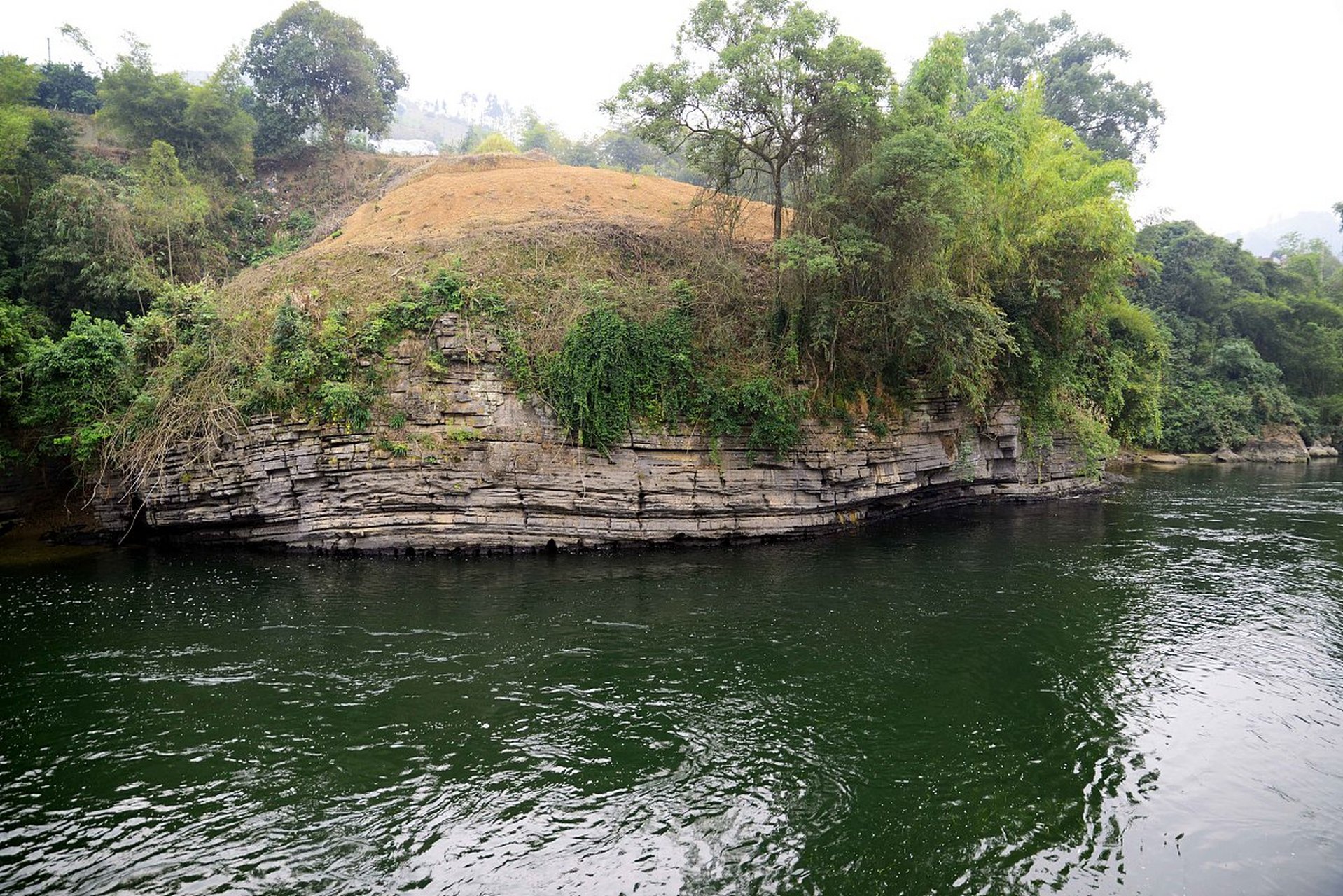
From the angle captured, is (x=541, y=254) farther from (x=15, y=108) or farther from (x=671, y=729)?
(x=15, y=108)

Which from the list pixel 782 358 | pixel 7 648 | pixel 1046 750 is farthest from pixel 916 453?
pixel 7 648

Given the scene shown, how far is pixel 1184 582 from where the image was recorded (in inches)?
614

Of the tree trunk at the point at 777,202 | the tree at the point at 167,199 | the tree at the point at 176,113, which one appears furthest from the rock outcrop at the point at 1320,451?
the tree at the point at 176,113

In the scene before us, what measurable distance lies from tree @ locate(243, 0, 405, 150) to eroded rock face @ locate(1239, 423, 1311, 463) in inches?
1951

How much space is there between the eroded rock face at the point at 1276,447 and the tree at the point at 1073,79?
1968 cm

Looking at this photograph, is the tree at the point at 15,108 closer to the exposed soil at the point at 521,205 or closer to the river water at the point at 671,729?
the exposed soil at the point at 521,205

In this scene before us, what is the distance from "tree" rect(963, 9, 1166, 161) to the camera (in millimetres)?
45688

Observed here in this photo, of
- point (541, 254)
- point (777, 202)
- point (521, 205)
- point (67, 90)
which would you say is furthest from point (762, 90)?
point (67, 90)

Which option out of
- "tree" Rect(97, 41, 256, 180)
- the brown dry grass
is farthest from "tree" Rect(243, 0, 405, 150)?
the brown dry grass

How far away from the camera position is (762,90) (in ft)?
61.9

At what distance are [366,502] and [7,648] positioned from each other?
6.84 metres

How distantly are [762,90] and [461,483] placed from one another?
12700mm

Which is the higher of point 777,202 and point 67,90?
point 67,90

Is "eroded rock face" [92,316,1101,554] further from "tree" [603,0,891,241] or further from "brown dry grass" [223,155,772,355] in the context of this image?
"tree" [603,0,891,241]
